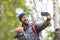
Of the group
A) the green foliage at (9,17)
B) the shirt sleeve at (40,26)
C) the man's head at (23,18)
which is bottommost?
the green foliage at (9,17)

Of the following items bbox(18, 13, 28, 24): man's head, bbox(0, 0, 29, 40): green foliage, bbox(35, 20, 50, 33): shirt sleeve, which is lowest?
bbox(0, 0, 29, 40): green foliage

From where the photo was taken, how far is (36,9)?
353 inches

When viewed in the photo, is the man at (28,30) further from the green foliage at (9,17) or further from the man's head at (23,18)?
the green foliage at (9,17)

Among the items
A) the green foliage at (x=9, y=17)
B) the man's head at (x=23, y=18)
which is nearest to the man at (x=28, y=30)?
the man's head at (x=23, y=18)

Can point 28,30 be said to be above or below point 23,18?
below

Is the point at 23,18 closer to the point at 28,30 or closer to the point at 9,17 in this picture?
the point at 28,30

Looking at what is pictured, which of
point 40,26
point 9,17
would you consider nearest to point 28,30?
point 40,26

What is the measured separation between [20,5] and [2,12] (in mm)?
1261

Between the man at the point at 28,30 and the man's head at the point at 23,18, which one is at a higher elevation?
the man's head at the point at 23,18

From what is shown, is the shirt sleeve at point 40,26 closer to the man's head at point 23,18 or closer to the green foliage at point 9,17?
the man's head at point 23,18

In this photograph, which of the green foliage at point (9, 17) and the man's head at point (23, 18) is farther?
the green foliage at point (9, 17)

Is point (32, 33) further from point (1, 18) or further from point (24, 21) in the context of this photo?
point (1, 18)

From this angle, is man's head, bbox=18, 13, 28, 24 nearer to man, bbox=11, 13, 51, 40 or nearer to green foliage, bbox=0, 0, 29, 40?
man, bbox=11, 13, 51, 40

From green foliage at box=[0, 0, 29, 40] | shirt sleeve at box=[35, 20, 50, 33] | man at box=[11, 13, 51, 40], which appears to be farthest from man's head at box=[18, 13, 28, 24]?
green foliage at box=[0, 0, 29, 40]
